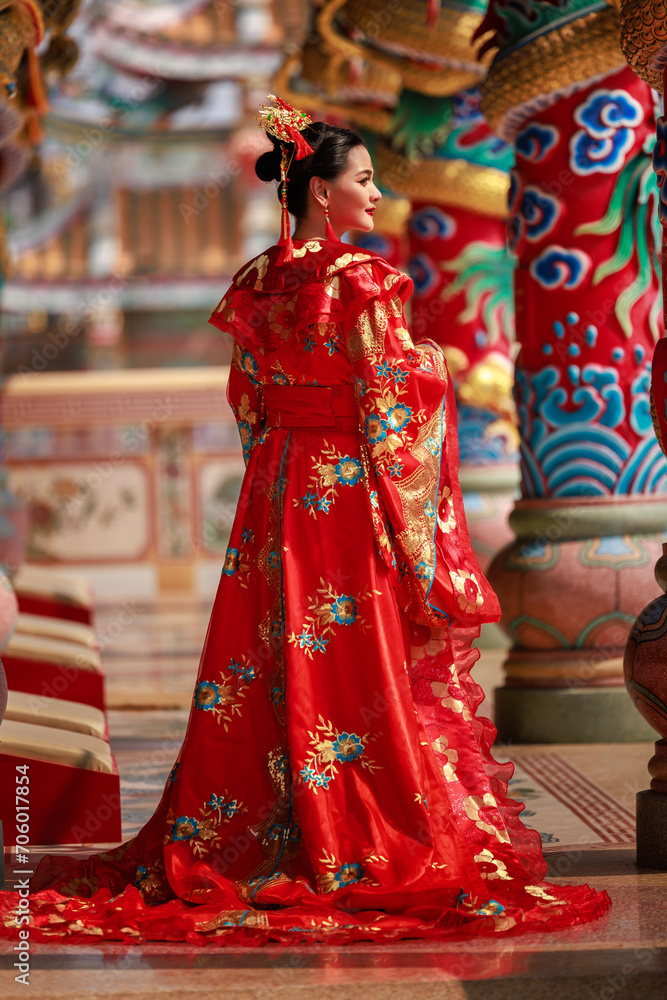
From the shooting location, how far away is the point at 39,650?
494cm

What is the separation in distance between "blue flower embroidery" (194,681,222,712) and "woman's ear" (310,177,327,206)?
963mm

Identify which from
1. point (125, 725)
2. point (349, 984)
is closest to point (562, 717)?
point (125, 725)

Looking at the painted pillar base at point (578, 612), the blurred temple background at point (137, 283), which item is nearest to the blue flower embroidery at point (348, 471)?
the painted pillar base at point (578, 612)

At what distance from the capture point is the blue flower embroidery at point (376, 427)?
8.45ft

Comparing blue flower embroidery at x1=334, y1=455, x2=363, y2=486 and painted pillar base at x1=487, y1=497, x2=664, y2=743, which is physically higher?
blue flower embroidery at x1=334, y1=455, x2=363, y2=486

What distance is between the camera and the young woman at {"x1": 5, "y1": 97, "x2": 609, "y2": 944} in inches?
96.7

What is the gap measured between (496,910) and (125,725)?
2829mm

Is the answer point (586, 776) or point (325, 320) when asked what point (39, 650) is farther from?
point (325, 320)

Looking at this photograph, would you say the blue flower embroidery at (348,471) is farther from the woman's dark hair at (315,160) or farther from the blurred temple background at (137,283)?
the blurred temple background at (137,283)

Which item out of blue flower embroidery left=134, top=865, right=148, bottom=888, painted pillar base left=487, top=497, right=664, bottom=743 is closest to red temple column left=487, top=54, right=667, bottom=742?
painted pillar base left=487, top=497, right=664, bottom=743

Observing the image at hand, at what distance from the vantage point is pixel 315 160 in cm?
264

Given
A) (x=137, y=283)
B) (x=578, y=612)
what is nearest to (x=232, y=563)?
(x=578, y=612)

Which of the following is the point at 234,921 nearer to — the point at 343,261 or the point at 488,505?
the point at 343,261

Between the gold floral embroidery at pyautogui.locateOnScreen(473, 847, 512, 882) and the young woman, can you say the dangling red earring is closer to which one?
the young woman
